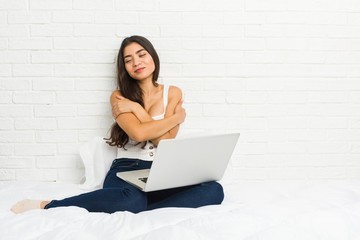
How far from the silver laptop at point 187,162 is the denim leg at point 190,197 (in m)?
0.04

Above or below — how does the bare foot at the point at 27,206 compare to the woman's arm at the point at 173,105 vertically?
below

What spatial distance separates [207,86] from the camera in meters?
2.52

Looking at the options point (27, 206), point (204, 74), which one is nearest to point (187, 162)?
point (27, 206)

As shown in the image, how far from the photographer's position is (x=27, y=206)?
173 cm

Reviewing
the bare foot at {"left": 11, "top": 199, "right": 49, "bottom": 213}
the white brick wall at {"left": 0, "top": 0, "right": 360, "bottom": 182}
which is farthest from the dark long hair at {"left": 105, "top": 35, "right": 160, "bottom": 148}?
the bare foot at {"left": 11, "top": 199, "right": 49, "bottom": 213}

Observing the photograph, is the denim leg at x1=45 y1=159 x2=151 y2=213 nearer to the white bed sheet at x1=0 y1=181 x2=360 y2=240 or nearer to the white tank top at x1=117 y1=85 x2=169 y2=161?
the white bed sheet at x1=0 y1=181 x2=360 y2=240

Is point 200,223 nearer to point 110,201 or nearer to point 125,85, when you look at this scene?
point 110,201

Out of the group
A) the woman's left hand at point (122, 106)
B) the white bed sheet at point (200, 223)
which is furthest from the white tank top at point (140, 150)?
the white bed sheet at point (200, 223)

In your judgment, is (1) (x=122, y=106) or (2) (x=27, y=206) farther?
(1) (x=122, y=106)

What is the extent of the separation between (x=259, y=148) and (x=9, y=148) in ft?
4.65

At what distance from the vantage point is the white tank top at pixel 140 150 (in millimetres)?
2281

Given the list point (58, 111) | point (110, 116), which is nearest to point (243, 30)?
point (110, 116)

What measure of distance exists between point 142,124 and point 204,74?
53 cm

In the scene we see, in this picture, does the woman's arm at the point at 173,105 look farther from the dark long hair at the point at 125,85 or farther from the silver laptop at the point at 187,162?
the silver laptop at the point at 187,162
